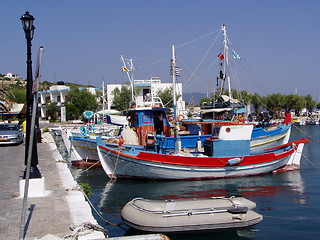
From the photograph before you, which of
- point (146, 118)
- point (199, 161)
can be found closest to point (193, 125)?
point (146, 118)

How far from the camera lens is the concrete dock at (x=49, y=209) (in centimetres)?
723

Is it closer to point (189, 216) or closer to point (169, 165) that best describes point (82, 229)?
point (189, 216)

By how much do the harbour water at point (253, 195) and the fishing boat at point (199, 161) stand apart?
0.37 meters

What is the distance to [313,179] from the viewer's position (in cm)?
1856

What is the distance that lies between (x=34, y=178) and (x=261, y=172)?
1232 centimetres

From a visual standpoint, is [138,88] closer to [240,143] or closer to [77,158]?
[77,158]

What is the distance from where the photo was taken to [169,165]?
56.7ft

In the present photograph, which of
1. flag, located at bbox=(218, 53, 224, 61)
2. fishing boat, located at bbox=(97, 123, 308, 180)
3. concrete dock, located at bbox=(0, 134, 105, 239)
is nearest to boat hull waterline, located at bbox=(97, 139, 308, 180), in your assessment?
fishing boat, located at bbox=(97, 123, 308, 180)

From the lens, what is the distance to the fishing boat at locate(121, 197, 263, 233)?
30.1 feet

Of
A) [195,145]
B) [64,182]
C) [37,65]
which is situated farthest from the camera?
[195,145]

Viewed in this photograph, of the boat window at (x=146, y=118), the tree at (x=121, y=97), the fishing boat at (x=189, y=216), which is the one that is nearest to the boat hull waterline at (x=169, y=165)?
the boat window at (x=146, y=118)

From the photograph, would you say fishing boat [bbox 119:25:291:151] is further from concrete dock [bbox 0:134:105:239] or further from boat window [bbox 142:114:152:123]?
concrete dock [bbox 0:134:105:239]

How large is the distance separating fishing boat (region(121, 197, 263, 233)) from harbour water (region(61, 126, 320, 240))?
0.58 m

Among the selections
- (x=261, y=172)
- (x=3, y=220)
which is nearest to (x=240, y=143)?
(x=261, y=172)
